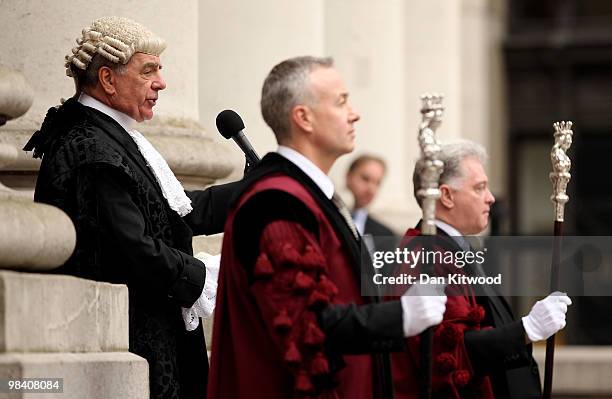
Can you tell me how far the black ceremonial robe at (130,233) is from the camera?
24.0 feet

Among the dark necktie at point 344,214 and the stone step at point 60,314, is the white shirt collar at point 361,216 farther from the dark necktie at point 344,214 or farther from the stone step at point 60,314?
the dark necktie at point 344,214

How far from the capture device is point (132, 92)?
25.0 ft

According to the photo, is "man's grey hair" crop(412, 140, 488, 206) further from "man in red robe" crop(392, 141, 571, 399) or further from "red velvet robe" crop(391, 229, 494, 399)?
"red velvet robe" crop(391, 229, 494, 399)

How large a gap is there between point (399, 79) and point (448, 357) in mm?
9490

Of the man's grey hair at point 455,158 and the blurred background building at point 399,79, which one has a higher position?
the blurred background building at point 399,79

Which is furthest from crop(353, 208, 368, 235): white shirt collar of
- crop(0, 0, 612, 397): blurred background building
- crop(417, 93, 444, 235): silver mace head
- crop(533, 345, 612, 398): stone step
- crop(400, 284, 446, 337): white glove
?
crop(400, 284, 446, 337): white glove

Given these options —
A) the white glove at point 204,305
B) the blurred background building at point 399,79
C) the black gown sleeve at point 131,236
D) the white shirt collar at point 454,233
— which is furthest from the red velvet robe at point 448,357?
the blurred background building at point 399,79

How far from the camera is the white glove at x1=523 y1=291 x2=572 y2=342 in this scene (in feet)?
23.5

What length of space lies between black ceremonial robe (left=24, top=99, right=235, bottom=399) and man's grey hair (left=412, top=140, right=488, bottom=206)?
0.98 meters

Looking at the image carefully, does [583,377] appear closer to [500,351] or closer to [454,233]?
[454,233]

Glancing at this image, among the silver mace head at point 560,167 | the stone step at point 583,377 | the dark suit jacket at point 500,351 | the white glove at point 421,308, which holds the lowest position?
the stone step at point 583,377

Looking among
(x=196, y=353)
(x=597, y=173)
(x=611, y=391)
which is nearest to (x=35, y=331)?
(x=196, y=353)

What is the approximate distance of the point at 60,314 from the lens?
6.87 meters

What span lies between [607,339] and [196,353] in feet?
58.0
